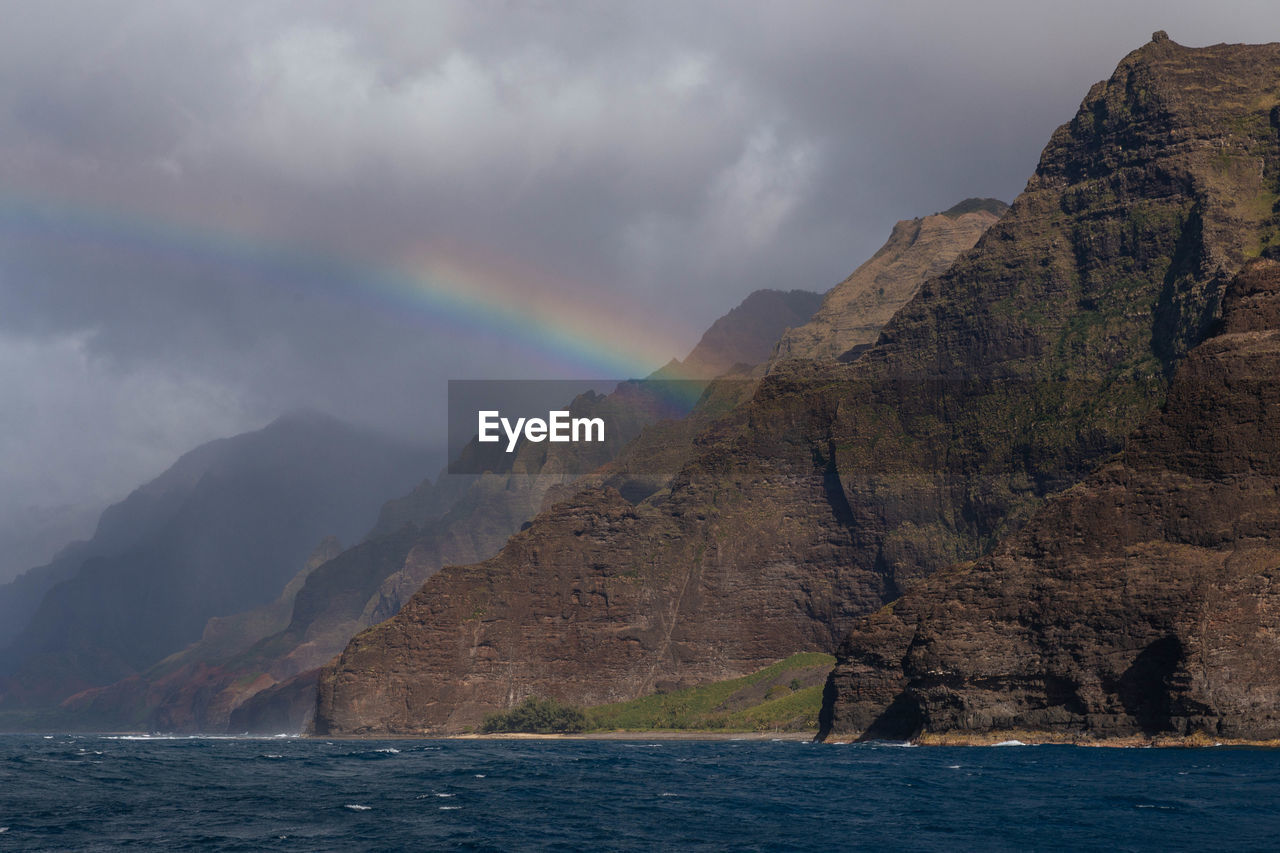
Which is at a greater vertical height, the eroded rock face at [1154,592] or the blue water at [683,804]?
the eroded rock face at [1154,592]

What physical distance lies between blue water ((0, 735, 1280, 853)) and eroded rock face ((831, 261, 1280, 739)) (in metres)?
9.58

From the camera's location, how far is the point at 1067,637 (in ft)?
496

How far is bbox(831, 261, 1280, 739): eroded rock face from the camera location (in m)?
134

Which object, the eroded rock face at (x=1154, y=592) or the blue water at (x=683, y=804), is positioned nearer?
the blue water at (x=683, y=804)

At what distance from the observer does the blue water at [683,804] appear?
257ft

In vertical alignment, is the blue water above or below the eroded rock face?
below

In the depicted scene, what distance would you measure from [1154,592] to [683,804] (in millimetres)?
69284

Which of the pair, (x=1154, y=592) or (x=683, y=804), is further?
(x=1154, y=592)

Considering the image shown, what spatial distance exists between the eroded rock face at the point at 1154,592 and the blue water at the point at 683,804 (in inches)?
377

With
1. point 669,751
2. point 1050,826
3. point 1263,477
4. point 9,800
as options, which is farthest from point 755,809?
point 669,751

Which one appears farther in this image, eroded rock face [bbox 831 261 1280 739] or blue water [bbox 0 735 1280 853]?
eroded rock face [bbox 831 261 1280 739]

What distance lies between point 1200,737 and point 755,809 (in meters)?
59.6

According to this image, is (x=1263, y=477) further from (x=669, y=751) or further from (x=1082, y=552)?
(x=669, y=751)

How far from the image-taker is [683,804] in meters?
98.6
